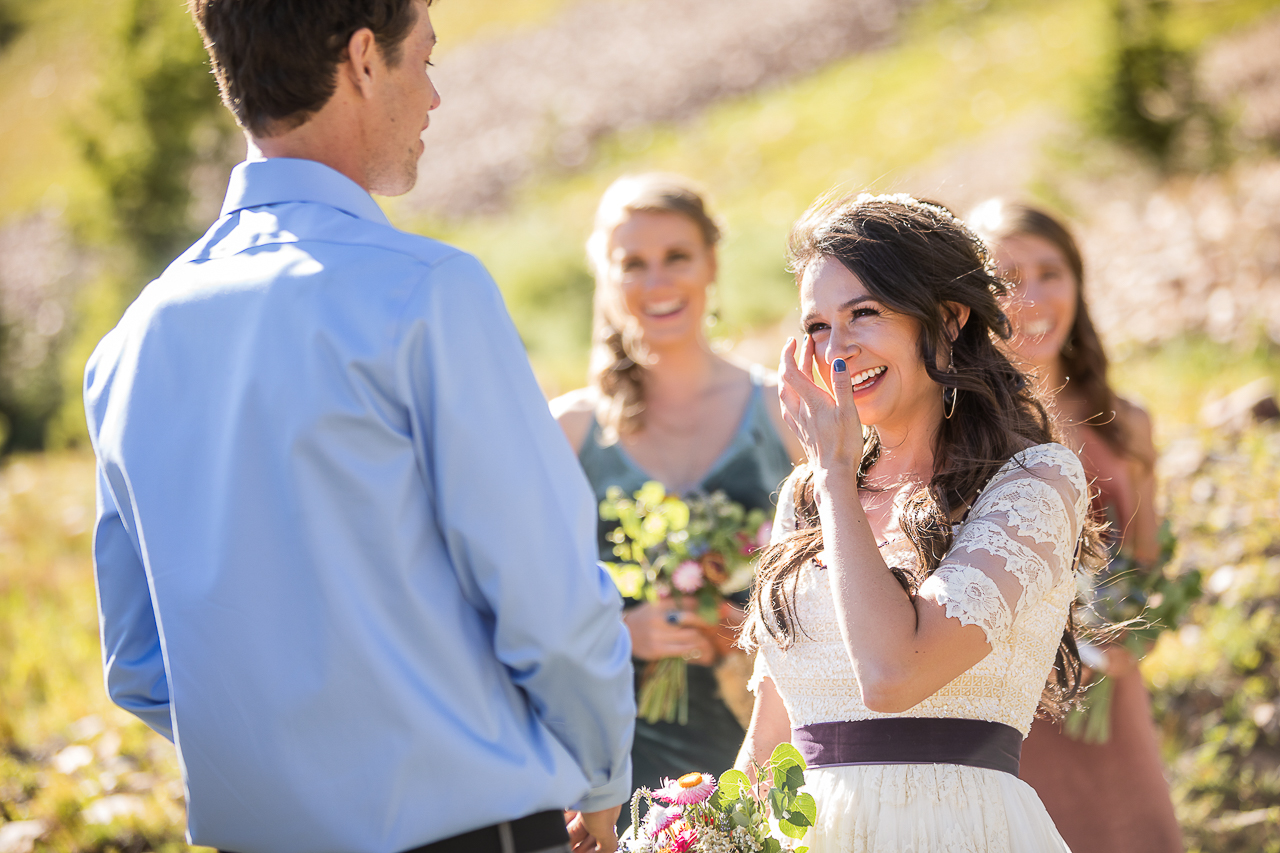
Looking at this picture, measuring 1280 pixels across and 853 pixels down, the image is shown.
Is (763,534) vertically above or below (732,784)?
above

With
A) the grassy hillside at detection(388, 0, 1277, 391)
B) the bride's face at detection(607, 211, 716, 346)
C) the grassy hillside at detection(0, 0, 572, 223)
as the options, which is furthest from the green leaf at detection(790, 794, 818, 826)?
the grassy hillside at detection(0, 0, 572, 223)

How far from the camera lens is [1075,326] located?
4207mm

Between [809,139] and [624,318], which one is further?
[809,139]

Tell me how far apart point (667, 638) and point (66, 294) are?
77.3ft

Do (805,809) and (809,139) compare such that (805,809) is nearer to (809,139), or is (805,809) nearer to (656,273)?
(656,273)

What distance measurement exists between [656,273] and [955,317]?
1.73m

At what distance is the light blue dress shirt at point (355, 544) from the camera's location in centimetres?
163

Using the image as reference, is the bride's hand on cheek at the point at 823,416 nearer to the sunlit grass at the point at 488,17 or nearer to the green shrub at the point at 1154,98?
the green shrub at the point at 1154,98

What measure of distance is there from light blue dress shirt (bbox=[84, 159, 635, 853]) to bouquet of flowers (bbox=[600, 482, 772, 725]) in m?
1.62

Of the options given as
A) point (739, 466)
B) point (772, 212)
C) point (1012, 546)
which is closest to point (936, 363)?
point (1012, 546)

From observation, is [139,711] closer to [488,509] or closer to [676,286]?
[488,509]

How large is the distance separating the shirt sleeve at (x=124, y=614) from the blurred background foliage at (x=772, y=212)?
6.96 ft

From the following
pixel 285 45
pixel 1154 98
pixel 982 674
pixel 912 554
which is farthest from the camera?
pixel 1154 98

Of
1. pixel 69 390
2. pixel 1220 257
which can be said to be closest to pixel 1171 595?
pixel 1220 257
